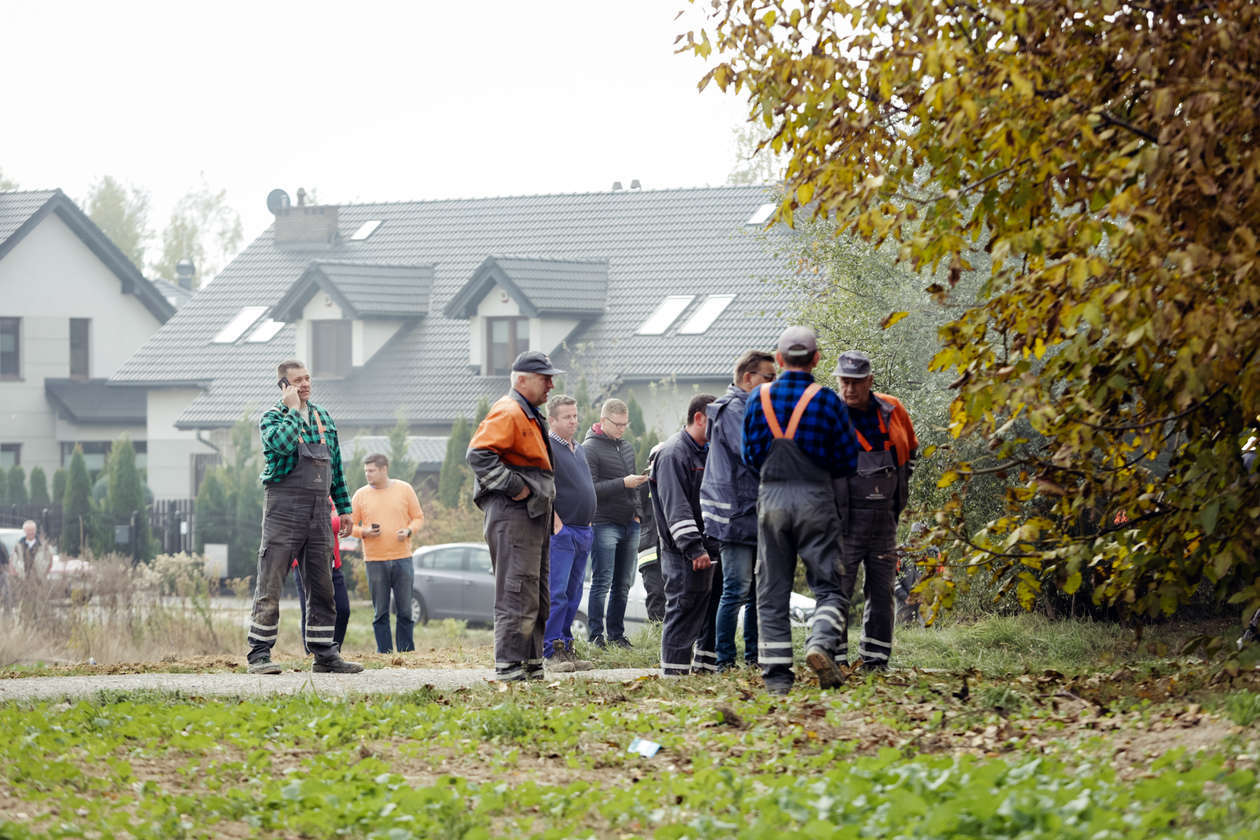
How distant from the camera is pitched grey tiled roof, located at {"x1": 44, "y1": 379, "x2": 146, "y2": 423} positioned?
43.3 metres

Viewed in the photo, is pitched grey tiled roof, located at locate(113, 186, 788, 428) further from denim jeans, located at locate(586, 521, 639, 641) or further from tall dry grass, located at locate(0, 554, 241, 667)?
denim jeans, located at locate(586, 521, 639, 641)

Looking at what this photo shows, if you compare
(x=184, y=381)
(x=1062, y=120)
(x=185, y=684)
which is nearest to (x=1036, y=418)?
(x=1062, y=120)

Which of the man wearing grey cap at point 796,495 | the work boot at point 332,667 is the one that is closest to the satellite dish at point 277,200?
the work boot at point 332,667

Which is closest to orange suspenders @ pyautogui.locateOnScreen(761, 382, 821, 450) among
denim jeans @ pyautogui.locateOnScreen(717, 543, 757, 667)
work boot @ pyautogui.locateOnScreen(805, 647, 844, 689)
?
work boot @ pyautogui.locateOnScreen(805, 647, 844, 689)

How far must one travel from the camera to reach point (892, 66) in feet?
26.9

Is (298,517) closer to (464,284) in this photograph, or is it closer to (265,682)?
(265,682)

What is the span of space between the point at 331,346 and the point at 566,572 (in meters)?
26.8

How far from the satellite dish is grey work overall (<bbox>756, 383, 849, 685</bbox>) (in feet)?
122

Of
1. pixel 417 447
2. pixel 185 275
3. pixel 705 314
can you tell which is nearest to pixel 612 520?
pixel 417 447

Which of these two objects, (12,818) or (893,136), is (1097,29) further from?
(12,818)

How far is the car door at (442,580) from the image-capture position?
23688 mm

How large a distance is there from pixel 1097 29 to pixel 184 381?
112ft

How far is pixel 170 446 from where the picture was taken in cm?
4031


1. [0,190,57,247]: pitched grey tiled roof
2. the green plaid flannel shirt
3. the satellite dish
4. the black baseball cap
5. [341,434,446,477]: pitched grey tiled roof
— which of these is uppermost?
the satellite dish
